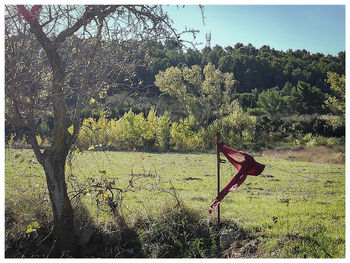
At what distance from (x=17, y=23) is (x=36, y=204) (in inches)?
96.2

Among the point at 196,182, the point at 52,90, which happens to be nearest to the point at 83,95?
the point at 52,90

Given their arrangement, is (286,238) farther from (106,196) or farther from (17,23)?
(17,23)

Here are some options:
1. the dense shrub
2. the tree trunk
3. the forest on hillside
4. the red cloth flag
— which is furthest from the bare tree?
the dense shrub

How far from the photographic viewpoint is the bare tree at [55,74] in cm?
372

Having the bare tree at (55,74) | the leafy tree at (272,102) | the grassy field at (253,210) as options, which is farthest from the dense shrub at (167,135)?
the bare tree at (55,74)

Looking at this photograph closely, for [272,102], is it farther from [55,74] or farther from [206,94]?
[55,74]

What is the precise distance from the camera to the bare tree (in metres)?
3.72

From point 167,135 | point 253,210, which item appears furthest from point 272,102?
point 253,210

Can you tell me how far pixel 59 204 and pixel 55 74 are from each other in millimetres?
1665

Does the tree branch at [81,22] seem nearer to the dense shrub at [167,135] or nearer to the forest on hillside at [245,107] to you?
A: the forest on hillside at [245,107]

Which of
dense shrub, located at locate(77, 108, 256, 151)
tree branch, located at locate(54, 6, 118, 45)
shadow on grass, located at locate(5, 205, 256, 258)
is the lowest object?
shadow on grass, located at locate(5, 205, 256, 258)

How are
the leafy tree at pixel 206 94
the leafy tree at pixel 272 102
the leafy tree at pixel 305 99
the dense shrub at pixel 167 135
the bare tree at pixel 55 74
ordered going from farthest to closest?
the leafy tree at pixel 272 102 < the leafy tree at pixel 305 99 < the leafy tree at pixel 206 94 < the dense shrub at pixel 167 135 < the bare tree at pixel 55 74

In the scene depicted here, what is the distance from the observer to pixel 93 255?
403 cm

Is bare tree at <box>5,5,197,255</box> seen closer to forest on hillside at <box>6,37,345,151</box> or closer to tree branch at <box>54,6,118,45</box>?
tree branch at <box>54,6,118,45</box>
